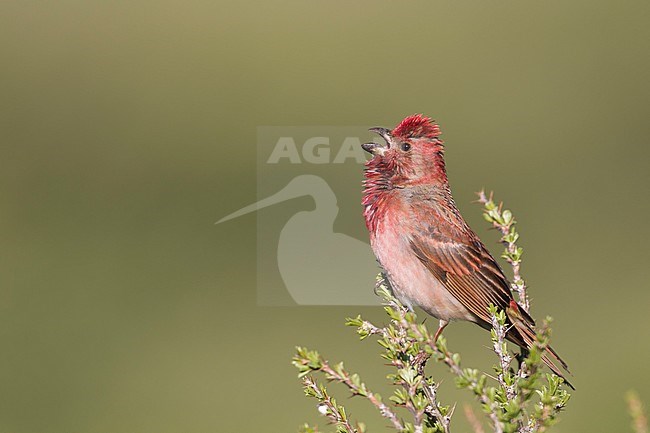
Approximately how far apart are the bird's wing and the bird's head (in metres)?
0.40

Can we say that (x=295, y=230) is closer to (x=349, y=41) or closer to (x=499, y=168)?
(x=499, y=168)

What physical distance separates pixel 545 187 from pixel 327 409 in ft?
48.8

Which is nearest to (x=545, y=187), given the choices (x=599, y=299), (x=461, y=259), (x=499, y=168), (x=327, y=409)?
(x=499, y=168)

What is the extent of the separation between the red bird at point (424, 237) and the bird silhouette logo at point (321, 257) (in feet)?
17.3

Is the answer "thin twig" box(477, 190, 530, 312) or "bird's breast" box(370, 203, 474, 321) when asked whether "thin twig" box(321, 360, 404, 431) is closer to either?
"thin twig" box(477, 190, 530, 312)

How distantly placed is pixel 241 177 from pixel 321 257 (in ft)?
24.6

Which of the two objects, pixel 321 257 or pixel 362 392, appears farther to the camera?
pixel 321 257

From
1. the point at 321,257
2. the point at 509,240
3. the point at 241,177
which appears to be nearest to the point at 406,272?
the point at 509,240

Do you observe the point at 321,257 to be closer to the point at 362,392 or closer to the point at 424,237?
the point at 424,237

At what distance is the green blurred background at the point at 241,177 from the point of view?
42.3ft

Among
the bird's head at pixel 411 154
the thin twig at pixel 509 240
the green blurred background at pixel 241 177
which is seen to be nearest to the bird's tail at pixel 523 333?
the thin twig at pixel 509 240

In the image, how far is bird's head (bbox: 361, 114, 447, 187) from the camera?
6.14m

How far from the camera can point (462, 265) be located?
5930mm

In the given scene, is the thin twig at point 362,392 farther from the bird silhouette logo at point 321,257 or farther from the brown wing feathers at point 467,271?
the bird silhouette logo at point 321,257
